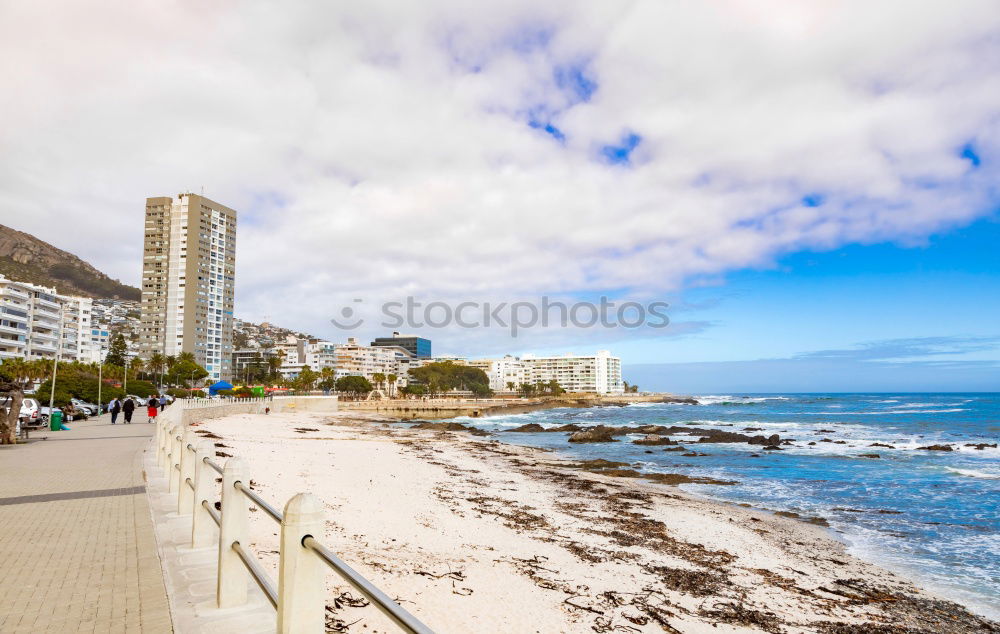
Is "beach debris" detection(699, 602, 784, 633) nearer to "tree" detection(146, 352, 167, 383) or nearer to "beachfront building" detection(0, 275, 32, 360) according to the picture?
"beachfront building" detection(0, 275, 32, 360)

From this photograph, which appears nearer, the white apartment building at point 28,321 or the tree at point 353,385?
the white apartment building at point 28,321

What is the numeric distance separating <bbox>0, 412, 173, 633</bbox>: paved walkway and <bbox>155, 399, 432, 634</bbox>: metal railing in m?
0.50

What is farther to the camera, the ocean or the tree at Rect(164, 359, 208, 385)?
the tree at Rect(164, 359, 208, 385)

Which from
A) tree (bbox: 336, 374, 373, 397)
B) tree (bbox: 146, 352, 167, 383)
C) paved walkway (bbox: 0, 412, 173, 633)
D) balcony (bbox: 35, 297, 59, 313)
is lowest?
tree (bbox: 336, 374, 373, 397)

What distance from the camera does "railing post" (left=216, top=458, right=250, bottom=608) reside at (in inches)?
159

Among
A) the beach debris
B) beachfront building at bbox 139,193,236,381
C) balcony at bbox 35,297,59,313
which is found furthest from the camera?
beachfront building at bbox 139,193,236,381

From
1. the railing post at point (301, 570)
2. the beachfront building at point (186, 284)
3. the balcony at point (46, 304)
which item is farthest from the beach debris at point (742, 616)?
the beachfront building at point (186, 284)

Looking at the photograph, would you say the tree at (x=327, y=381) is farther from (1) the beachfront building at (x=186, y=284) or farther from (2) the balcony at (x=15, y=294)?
(2) the balcony at (x=15, y=294)

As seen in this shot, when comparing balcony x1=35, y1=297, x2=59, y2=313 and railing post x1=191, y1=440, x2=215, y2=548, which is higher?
balcony x1=35, y1=297, x2=59, y2=313

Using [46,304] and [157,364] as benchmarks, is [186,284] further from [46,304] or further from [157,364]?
[157,364]

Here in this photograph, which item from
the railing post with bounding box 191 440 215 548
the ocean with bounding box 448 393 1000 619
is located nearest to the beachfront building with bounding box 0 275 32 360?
the ocean with bounding box 448 393 1000 619

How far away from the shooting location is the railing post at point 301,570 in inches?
104

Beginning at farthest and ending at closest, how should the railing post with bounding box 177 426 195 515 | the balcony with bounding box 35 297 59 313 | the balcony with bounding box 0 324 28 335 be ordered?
the balcony with bounding box 35 297 59 313
the balcony with bounding box 0 324 28 335
the railing post with bounding box 177 426 195 515

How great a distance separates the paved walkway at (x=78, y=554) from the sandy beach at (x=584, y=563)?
1498 millimetres
